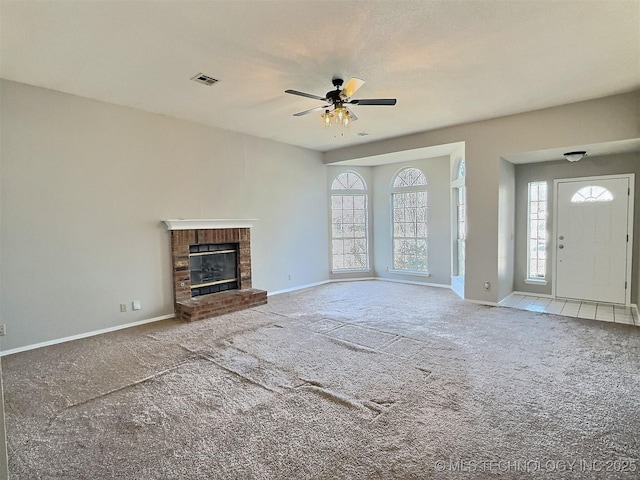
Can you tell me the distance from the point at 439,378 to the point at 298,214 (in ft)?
15.6

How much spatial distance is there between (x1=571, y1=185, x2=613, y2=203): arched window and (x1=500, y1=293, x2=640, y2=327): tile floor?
1661 mm

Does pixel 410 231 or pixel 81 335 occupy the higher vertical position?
pixel 410 231

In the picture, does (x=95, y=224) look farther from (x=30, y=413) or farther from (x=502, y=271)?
(x=502, y=271)

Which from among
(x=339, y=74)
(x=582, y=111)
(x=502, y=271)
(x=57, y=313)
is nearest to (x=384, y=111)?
(x=339, y=74)

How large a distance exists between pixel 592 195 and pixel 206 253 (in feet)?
20.7

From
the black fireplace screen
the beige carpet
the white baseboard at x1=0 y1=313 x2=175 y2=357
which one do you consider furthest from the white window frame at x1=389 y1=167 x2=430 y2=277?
the white baseboard at x1=0 y1=313 x2=175 y2=357

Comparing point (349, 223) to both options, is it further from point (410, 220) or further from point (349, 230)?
point (410, 220)

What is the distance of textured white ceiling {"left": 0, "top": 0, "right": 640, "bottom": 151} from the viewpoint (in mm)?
2576

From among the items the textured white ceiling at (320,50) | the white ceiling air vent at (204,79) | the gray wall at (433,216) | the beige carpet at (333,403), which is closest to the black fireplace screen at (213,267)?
the beige carpet at (333,403)

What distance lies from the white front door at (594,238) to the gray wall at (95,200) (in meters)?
5.35

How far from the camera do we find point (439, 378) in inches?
119

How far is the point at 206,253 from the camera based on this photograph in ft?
18.4

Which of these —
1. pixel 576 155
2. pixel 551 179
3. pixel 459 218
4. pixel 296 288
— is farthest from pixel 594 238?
pixel 296 288

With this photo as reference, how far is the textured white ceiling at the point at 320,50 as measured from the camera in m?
2.58
